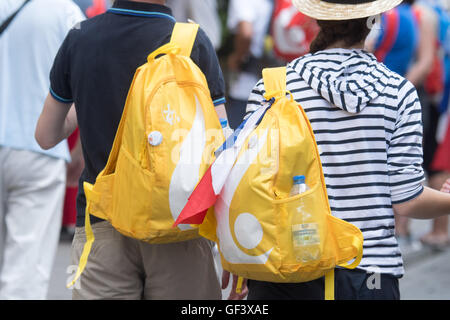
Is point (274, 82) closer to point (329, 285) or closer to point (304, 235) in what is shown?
point (304, 235)

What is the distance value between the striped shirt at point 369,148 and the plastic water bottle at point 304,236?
0.93 ft

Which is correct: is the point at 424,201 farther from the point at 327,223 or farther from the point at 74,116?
the point at 74,116

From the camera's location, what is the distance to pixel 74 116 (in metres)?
3.20

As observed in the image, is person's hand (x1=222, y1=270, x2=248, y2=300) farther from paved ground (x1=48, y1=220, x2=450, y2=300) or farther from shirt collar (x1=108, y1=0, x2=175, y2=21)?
paved ground (x1=48, y1=220, x2=450, y2=300)

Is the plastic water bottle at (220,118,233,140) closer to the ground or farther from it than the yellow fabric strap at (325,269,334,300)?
farther from it

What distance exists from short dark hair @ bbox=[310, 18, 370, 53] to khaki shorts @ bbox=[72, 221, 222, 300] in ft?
2.79

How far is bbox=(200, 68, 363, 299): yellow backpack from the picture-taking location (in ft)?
7.82

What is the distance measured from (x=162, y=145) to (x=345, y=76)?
0.66m

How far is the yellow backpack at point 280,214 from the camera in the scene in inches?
93.8

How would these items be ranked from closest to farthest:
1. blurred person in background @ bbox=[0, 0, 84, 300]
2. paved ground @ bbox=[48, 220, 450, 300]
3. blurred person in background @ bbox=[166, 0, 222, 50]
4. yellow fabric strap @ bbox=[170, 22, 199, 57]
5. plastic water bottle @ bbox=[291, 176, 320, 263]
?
plastic water bottle @ bbox=[291, 176, 320, 263] < yellow fabric strap @ bbox=[170, 22, 199, 57] < blurred person in background @ bbox=[0, 0, 84, 300] < paved ground @ bbox=[48, 220, 450, 300] < blurred person in background @ bbox=[166, 0, 222, 50]

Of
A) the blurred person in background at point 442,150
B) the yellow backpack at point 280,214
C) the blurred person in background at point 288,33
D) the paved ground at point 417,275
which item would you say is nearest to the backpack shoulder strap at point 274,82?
the yellow backpack at point 280,214

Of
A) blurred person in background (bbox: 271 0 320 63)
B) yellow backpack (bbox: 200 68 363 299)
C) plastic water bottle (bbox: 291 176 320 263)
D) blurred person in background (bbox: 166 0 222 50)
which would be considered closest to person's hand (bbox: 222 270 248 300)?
yellow backpack (bbox: 200 68 363 299)

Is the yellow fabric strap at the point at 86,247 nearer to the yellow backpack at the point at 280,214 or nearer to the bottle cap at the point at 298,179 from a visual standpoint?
the yellow backpack at the point at 280,214

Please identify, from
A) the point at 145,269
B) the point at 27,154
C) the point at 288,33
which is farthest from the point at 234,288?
the point at 288,33
